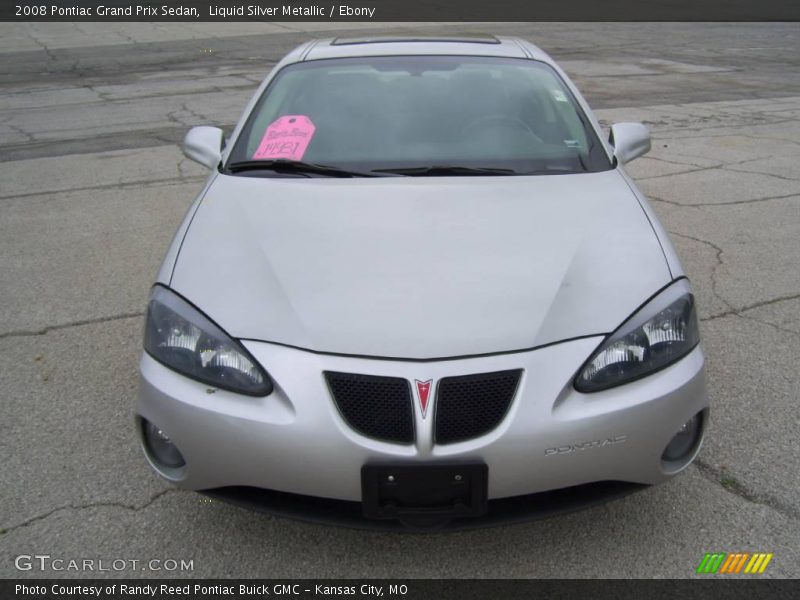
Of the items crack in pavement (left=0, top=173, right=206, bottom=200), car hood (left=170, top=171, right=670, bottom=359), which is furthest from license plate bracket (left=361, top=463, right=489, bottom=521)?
crack in pavement (left=0, top=173, right=206, bottom=200)

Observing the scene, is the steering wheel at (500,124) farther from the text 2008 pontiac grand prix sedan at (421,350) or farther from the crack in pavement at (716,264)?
the crack in pavement at (716,264)

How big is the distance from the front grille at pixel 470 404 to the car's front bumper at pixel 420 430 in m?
0.02

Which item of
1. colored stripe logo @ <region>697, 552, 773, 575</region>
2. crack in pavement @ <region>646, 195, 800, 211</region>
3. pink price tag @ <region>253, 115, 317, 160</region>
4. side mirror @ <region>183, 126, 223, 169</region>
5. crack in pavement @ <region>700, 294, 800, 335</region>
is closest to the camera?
colored stripe logo @ <region>697, 552, 773, 575</region>

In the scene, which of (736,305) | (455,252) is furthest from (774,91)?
(455,252)

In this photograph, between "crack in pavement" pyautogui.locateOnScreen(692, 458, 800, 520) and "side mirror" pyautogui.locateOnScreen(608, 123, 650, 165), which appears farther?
"side mirror" pyautogui.locateOnScreen(608, 123, 650, 165)

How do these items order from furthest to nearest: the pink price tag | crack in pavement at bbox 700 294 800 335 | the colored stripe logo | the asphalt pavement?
crack in pavement at bbox 700 294 800 335, the pink price tag, the asphalt pavement, the colored stripe logo

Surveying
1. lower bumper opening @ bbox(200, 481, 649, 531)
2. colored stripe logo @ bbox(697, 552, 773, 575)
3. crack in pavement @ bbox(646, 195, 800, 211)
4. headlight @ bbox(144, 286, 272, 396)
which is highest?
headlight @ bbox(144, 286, 272, 396)

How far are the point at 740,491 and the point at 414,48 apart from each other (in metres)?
2.52

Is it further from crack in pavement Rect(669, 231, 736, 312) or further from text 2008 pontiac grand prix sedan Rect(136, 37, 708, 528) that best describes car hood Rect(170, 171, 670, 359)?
crack in pavement Rect(669, 231, 736, 312)

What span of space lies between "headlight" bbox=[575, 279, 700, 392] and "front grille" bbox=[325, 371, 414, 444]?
0.50m

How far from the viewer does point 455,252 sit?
8.73 ft

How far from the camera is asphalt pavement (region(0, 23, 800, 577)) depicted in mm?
Answer: 2568

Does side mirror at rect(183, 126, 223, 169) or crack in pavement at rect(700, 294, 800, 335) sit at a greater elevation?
side mirror at rect(183, 126, 223, 169)

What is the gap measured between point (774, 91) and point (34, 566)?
41.6 feet
